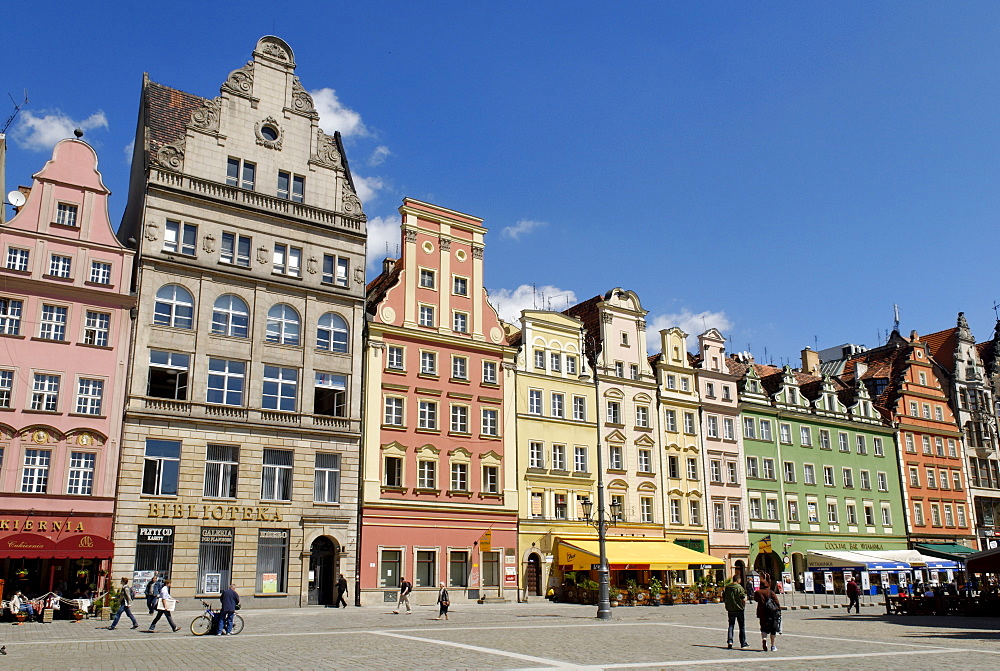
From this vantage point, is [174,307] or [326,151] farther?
[326,151]

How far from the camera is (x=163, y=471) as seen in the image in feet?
123

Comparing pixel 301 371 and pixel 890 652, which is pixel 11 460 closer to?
pixel 301 371

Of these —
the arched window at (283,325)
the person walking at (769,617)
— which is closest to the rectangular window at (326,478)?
the arched window at (283,325)

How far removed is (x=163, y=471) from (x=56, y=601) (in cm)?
772

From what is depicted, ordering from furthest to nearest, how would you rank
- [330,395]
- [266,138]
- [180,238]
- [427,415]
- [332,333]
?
[427,415] → [266,138] → [332,333] → [330,395] → [180,238]

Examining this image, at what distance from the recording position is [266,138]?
44125 millimetres

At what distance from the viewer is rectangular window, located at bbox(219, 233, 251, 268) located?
4141 centimetres

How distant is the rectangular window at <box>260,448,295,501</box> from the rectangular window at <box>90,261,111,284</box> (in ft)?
33.2

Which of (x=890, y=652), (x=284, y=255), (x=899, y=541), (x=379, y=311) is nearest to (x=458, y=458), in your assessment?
(x=379, y=311)

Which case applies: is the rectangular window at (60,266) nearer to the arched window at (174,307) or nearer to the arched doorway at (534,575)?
the arched window at (174,307)

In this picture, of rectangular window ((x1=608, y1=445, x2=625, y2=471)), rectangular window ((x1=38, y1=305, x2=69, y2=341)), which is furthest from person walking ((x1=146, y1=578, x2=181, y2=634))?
rectangular window ((x1=608, y1=445, x2=625, y2=471))

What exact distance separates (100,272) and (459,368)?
60.2ft

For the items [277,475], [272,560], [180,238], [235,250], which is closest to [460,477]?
[277,475]

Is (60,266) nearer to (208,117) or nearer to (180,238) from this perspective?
(180,238)
